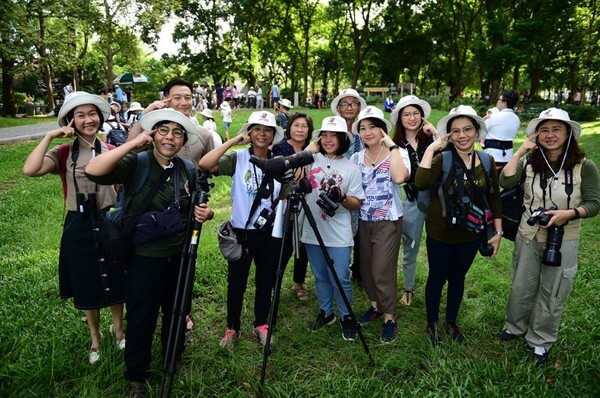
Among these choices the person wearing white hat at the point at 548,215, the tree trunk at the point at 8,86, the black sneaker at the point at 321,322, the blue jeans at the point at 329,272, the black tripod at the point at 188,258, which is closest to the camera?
the black tripod at the point at 188,258

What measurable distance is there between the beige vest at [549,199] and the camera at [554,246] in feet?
0.38

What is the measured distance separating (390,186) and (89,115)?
2.45 metres

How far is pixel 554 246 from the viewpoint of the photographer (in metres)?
3.05

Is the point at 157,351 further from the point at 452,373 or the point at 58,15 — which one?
the point at 58,15

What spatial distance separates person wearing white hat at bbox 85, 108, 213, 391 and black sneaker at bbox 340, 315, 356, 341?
162 cm

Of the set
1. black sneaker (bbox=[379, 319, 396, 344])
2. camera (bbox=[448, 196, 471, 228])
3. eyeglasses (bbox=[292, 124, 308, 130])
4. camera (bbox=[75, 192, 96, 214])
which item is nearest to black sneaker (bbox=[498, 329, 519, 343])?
black sneaker (bbox=[379, 319, 396, 344])

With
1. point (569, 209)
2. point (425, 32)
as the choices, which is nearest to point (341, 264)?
point (569, 209)

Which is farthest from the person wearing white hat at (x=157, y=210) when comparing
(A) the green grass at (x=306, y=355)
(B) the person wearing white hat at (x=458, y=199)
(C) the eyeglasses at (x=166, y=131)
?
(B) the person wearing white hat at (x=458, y=199)

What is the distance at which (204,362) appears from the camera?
3.26 metres

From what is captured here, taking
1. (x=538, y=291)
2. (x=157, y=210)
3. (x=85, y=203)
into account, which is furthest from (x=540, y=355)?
(x=85, y=203)

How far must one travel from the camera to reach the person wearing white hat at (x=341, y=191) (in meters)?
3.34

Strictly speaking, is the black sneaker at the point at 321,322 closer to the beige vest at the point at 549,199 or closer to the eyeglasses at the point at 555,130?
the beige vest at the point at 549,199

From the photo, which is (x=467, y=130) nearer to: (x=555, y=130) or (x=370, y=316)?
(x=555, y=130)

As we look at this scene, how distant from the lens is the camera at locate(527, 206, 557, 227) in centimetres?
301
